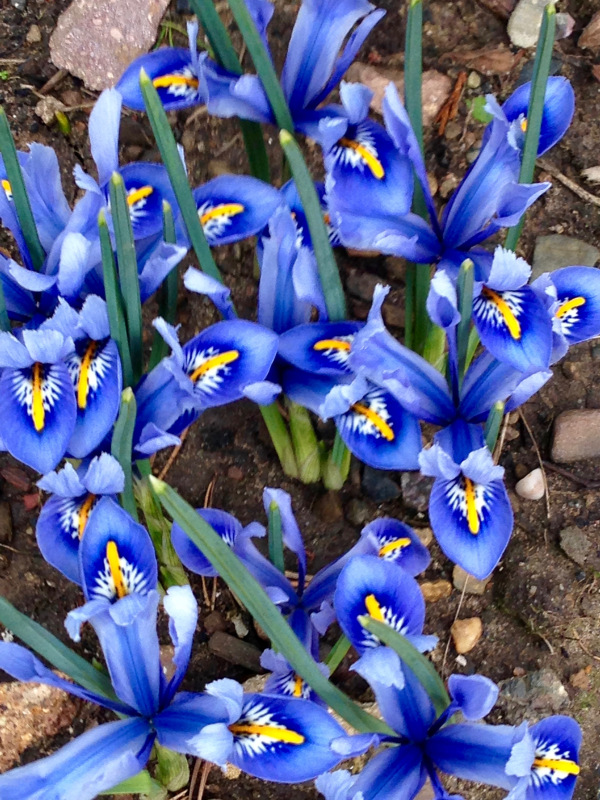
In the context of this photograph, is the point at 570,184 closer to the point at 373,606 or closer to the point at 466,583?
the point at 466,583

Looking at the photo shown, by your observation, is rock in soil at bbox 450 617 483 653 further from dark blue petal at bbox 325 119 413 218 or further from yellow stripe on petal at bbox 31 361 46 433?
yellow stripe on petal at bbox 31 361 46 433

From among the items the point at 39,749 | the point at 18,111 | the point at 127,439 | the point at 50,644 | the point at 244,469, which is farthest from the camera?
the point at 18,111

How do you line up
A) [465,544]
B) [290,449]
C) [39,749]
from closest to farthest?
[465,544] < [39,749] < [290,449]

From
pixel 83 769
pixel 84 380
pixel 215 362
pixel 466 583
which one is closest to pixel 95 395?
pixel 84 380

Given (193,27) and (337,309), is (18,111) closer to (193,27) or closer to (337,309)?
(193,27)

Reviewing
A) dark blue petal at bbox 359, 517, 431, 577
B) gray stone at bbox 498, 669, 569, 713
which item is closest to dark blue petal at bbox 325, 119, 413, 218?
dark blue petal at bbox 359, 517, 431, 577

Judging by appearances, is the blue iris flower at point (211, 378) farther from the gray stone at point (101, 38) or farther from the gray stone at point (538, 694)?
the gray stone at point (101, 38)

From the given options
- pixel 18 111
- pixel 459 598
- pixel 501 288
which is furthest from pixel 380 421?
pixel 18 111
